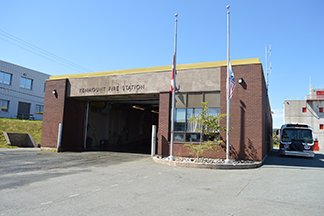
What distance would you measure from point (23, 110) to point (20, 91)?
131 inches

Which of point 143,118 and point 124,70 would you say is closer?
point 124,70

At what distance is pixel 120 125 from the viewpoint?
29859 millimetres

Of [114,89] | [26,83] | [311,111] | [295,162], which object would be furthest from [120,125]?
[311,111]

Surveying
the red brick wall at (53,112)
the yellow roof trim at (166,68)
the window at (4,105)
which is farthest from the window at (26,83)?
the yellow roof trim at (166,68)

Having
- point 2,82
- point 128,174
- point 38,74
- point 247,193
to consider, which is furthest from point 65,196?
point 38,74

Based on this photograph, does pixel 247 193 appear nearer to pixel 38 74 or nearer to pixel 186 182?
pixel 186 182

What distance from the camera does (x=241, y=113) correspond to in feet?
52.5

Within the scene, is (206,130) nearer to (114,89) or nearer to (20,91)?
(114,89)

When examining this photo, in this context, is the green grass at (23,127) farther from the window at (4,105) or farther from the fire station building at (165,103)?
the window at (4,105)

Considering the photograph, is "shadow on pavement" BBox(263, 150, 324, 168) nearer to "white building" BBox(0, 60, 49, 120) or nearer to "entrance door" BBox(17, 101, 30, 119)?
"white building" BBox(0, 60, 49, 120)

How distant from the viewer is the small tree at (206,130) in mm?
15495

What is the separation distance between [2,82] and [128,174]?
134 feet

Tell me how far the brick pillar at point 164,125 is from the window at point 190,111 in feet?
1.94

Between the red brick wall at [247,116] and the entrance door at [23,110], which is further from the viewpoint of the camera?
the entrance door at [23,110]
